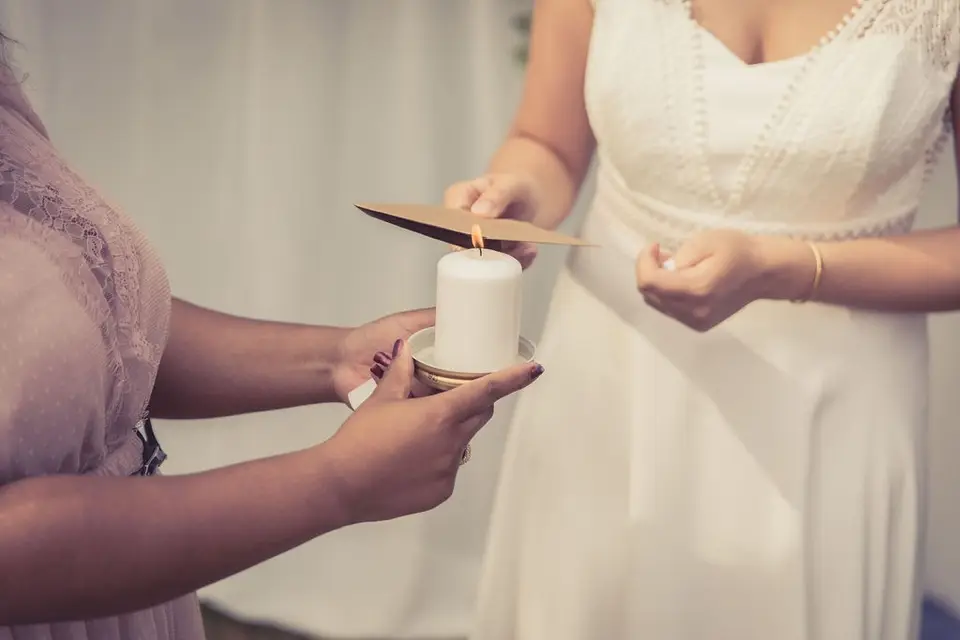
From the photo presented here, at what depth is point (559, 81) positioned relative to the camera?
0.97m

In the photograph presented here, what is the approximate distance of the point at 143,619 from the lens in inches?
25.3

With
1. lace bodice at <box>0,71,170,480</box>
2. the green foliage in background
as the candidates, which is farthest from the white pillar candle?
the green foliage in background

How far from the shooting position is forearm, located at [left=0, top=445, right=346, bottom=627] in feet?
1.53

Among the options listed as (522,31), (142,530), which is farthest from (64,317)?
(522,31)

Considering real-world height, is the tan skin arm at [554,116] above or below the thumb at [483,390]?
above

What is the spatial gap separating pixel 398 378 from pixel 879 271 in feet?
1.61

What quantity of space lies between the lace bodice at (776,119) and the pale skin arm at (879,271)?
0.10ft

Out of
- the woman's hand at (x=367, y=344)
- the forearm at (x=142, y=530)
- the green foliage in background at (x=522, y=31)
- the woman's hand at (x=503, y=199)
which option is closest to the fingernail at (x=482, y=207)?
the woman's hand at (x=503, y=199)

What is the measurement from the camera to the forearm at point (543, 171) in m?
0.94

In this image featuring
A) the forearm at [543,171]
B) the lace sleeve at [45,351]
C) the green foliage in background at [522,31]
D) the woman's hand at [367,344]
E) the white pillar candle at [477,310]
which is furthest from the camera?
the green foliage in background at [522,31]

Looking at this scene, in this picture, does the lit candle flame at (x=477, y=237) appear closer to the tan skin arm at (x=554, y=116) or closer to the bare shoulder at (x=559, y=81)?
the tan skin arm at (x=554, y=116)

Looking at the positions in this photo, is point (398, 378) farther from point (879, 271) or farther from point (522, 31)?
point (522, 31)

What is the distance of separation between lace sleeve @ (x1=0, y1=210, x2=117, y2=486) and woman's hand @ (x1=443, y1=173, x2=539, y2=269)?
361 mm

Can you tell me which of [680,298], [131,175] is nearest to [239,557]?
[680,298]
